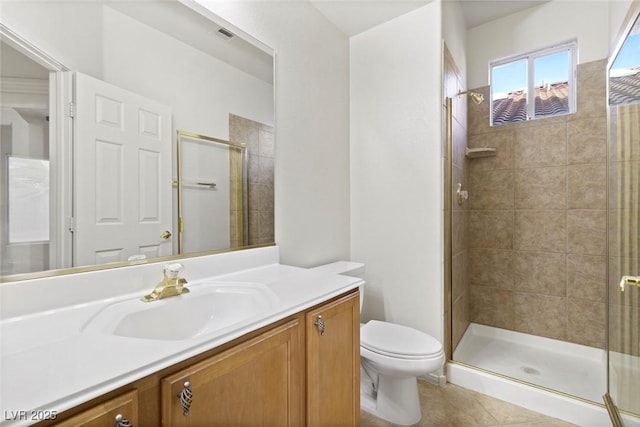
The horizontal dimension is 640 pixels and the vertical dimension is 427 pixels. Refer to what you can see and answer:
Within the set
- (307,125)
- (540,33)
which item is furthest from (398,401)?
(540,33)

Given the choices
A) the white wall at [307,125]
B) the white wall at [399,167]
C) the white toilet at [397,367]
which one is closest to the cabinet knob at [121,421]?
the white wall at [307,125]

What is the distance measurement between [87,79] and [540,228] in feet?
9.68

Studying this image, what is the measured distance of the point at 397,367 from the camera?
1.46 m

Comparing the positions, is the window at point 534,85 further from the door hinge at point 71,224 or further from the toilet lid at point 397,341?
the door hinge at point 71,224

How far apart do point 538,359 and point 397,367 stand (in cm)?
144

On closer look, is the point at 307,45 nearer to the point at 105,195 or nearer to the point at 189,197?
the point at 189,197

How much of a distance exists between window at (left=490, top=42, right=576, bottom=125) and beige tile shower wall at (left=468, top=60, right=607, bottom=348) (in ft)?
0.34

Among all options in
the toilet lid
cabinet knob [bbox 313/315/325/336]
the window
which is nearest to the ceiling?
the window

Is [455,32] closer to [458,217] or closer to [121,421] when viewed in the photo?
[458,217]

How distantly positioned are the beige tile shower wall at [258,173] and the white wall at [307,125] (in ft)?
0.18

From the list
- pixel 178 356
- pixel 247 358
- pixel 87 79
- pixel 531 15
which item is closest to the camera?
pixel 178 356

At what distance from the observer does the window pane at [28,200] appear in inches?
30.8

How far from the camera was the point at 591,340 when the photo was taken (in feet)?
6.97

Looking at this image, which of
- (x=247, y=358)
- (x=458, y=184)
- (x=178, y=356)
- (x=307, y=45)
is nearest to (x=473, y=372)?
(x=458, y=184)
